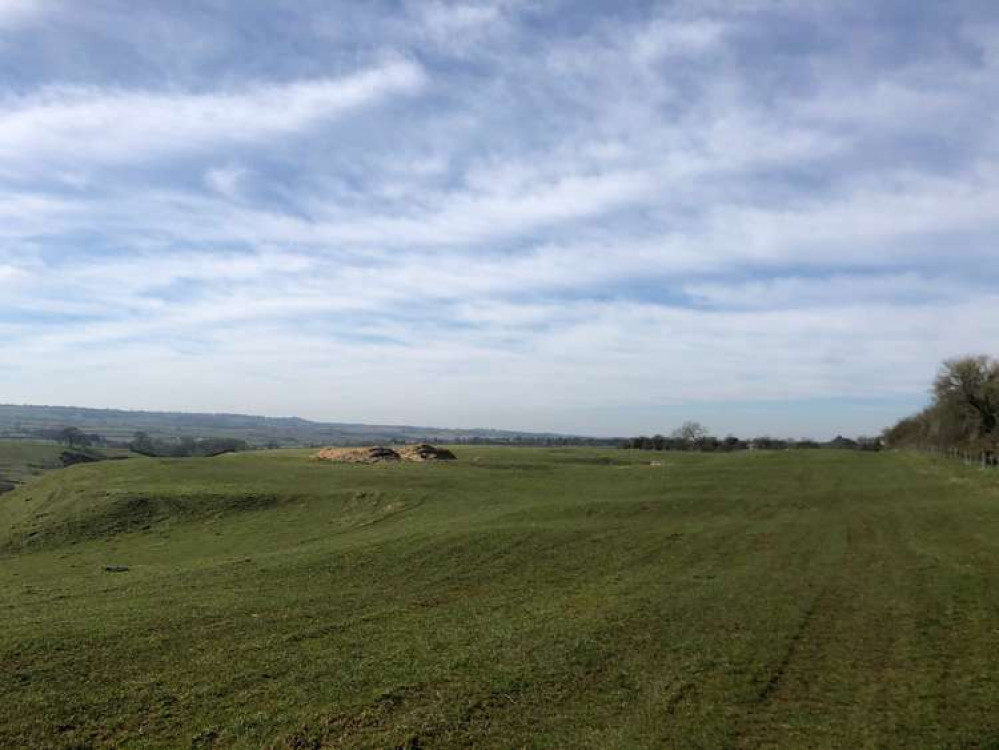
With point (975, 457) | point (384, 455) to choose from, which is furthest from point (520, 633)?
point (975, 457)

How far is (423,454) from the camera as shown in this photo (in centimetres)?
6862

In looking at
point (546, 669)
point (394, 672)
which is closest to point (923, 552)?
point (546, 669)

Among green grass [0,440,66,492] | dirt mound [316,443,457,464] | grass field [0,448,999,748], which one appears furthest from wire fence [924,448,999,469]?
green grass [0,440,66,492]

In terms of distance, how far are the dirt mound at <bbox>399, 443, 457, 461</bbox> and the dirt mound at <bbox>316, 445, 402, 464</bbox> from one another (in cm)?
114

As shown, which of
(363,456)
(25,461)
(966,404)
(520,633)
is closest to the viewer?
(520,633)

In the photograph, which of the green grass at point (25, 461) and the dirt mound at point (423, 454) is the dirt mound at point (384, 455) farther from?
the green grass at point (25, 461)

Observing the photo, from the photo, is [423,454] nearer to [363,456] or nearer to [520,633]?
[363,456]

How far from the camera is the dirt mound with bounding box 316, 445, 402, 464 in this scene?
6500cm

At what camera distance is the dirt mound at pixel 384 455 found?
65.8m

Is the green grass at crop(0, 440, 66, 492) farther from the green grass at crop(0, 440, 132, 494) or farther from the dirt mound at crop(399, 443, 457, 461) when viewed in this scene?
the dirt mound at crop(399, 443, 457, 461)

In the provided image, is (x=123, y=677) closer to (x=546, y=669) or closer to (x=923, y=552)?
(x=546, y=669)

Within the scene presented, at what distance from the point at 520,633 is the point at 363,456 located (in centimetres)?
5465

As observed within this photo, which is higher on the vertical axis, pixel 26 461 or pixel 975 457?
pixel 975 457

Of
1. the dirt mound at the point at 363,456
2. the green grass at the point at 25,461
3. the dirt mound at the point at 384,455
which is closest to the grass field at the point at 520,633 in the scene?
the dirt mound at the point at 363,456
